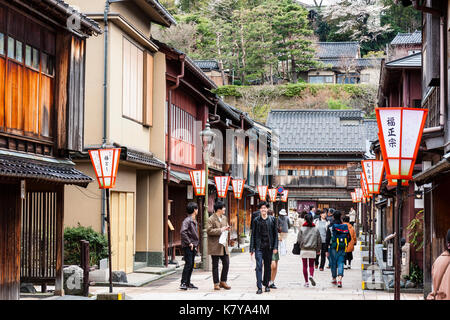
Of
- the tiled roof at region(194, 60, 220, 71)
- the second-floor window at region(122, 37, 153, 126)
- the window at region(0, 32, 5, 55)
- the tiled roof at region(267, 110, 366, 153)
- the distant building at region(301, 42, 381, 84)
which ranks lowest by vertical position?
the window at region(0, 32, 5, 55)

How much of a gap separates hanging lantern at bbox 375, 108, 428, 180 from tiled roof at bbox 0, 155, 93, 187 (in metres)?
6.03

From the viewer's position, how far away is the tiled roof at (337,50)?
69812 mm

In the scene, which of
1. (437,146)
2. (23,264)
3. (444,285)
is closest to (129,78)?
(23,264)

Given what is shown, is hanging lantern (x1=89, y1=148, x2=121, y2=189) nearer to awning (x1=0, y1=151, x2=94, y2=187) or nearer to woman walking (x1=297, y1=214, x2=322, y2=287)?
awning (x1=0, y1=151, x2=94, y2=187)

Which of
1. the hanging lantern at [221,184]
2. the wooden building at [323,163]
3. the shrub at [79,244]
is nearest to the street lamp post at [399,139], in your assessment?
the shrub at [79,244]

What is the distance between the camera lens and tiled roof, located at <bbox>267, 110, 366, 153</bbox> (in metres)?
56.1

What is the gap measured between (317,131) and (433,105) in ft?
145

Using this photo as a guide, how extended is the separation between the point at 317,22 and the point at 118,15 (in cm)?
6281

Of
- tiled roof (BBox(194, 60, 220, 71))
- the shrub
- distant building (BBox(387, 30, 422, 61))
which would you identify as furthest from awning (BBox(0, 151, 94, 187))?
tiled roof (BBox(194, 60, 220, 71))

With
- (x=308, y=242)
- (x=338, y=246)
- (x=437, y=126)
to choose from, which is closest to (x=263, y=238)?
(x=308, y=242)

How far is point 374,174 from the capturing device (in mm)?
18781

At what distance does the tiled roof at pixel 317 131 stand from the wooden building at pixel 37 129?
139 ft

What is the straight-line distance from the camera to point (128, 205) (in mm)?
20000

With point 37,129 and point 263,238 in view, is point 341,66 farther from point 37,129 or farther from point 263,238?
point 37,129
